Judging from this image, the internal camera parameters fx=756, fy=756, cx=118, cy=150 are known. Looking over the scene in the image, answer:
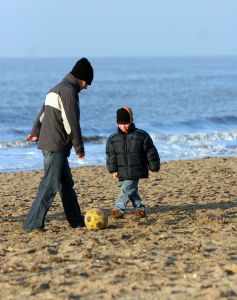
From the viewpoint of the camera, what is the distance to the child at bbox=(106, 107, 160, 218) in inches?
323

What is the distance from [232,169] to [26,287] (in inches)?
385

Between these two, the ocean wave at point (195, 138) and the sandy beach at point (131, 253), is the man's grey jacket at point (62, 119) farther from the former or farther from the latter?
the ocean wave at point (195, 138)

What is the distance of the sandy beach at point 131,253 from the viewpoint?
544cm

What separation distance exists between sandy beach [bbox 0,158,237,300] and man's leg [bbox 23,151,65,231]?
0.52 feet

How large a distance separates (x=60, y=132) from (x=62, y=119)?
0.14 metres

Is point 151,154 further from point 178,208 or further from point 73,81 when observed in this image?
point 178,208

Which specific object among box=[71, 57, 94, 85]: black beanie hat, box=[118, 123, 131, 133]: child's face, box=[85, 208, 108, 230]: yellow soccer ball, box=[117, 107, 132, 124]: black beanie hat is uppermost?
box=[71, 57, 94, 85]: black beanie hat

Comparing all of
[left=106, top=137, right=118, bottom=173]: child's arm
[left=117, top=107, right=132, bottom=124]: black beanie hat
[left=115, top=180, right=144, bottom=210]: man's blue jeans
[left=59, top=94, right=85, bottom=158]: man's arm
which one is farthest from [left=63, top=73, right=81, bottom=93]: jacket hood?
[left=115, top=180, right=144, bottom=210]: man's blue jeans

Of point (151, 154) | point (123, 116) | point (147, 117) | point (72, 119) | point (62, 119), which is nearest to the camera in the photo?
point (72, 119)

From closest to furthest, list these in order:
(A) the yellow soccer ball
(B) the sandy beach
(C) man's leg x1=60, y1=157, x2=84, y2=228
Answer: (B) the sandy beach → (C) man's leg x1=60, y1=157, x2=84, y2=228 → (A) the yellow soccer ball

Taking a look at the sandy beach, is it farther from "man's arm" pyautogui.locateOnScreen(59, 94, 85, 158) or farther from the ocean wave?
the ocean wave

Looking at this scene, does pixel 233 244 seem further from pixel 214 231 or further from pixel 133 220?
pixel 133 220

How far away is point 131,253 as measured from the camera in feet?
21.6

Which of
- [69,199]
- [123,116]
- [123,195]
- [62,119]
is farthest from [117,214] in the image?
[62,119]
